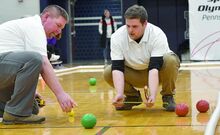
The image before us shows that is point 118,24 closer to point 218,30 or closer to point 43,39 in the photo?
point 218,30

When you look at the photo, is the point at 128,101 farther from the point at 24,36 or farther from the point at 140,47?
the point at 24,36

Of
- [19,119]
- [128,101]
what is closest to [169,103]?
[128,101]

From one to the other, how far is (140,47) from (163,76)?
13.7 inches

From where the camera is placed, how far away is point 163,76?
4297 millimetres

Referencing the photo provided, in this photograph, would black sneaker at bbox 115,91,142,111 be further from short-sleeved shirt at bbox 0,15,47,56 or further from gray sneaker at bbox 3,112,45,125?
short-sleeved shirt at bbox 0,15,47,56

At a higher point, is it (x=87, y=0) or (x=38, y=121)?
(x=87, y=0)

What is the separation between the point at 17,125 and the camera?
380cm

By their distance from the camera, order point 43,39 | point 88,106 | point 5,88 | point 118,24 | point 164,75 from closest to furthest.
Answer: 1. point 43,39
2. point 5,88
3. point 164,75
4. point 88,106
5. point 118,24

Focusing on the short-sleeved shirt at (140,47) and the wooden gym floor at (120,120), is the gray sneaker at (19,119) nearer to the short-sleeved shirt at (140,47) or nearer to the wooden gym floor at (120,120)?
the wooden gym floor at (120,120)

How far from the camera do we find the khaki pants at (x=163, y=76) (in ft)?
13.9

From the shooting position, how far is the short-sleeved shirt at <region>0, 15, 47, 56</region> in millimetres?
3738

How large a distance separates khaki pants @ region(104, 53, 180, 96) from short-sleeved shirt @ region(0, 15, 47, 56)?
88cm

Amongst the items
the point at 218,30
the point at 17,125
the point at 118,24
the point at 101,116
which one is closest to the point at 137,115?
the point at 101,116

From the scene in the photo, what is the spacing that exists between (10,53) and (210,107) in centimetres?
186
